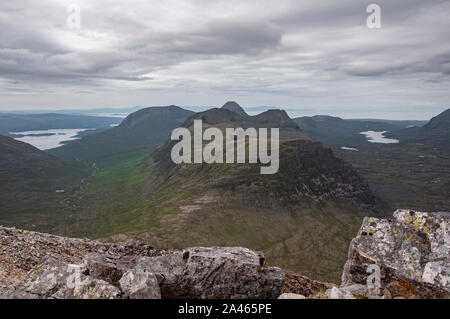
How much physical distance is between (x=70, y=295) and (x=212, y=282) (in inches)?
322

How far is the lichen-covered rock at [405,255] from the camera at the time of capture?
1670cm

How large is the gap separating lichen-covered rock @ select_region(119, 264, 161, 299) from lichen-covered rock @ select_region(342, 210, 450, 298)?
13091 mm

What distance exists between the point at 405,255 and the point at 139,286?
661 inches

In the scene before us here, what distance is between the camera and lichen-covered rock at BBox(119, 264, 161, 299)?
15391 millimetres

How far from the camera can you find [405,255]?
18859 mm

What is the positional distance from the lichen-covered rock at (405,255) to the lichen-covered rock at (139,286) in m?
13.1

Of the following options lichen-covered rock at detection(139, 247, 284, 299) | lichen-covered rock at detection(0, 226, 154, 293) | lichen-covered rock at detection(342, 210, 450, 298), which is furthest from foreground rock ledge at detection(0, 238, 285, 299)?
lichen-covered rock at detection(0, 226, 154, 293)

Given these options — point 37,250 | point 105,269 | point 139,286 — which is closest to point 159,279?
point 139,286

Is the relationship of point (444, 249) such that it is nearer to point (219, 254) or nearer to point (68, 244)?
point (219, 254)

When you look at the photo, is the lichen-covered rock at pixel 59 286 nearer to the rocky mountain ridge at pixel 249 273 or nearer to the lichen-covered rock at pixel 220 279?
the rocky mountain ridge at pixel 249 273

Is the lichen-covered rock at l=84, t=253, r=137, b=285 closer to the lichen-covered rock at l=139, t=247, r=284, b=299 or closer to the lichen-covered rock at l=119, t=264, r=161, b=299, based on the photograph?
the lichen-covered rock at l=139, t=247, r=284, b=299

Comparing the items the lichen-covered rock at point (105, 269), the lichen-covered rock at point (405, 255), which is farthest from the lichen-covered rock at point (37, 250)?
the lichen-covered rock at point (405, 255)

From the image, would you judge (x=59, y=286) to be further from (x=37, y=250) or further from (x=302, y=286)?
(x=37, y=250)

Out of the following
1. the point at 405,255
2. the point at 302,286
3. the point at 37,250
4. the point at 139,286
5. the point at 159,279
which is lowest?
the point at 302,286
